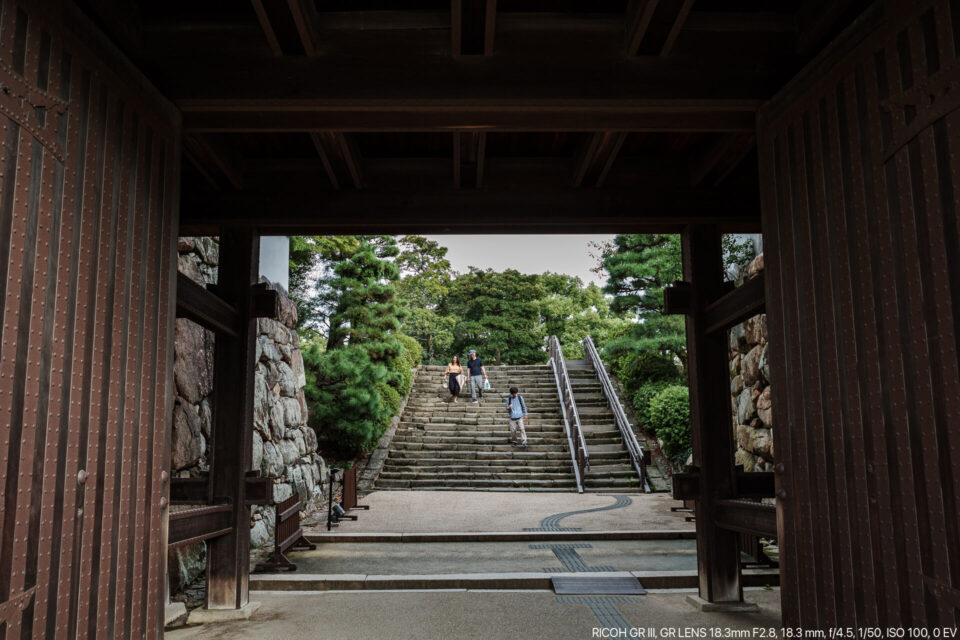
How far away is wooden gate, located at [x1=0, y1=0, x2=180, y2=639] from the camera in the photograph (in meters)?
2.25

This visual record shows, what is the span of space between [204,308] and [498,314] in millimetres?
21472

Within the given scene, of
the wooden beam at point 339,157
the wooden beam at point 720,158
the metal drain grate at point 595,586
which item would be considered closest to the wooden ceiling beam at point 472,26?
the wooden beam at point 339,157

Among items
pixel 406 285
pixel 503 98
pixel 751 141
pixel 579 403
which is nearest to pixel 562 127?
pixel 503 98

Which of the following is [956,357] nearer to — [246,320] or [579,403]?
[246,320]

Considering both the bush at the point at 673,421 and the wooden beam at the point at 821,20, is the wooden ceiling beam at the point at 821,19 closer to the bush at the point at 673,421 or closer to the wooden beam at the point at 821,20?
the wooden beam at the point at 821,20

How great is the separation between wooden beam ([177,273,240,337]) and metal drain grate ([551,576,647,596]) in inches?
133

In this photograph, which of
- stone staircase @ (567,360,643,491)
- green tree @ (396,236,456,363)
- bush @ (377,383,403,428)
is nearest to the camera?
stone staircase @ (567,360,643,491)

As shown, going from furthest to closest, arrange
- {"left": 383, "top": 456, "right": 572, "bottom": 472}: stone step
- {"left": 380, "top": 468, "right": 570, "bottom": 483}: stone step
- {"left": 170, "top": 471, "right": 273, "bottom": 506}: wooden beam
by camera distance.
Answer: {"left": 383, "top": 456, "right": 572, "bottom": 472}: stone step → {"left": 380, "top": 468, "right": 570, "bottom": 483}: stone step → {"left": 170, "top": 471, "right": 273, "bottom": 506}: wooden beam

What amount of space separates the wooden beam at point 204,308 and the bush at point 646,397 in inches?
419

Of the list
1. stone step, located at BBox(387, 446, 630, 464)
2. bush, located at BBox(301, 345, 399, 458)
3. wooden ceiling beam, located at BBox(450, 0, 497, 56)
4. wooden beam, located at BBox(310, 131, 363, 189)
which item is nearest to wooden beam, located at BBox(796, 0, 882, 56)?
wooden ceiling beam, located at BBox(450, 0, 497, 56)

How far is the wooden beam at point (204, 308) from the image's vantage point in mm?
4316

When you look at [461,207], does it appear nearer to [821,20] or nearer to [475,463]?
[821,20]

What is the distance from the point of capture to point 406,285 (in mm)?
20594

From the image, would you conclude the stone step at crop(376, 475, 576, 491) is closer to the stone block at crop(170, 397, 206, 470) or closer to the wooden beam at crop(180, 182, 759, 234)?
the stone block at crop(170, 397, 206, 470)
